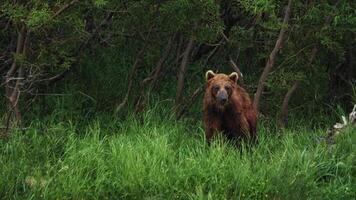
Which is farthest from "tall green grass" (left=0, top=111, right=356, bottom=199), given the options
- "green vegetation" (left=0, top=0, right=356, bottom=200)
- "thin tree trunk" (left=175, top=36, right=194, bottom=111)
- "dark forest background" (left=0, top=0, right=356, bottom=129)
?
"thin tree trunk" (left=175, top=36, right=194, bottom=111)

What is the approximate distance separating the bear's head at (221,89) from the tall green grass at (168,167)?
0.38m

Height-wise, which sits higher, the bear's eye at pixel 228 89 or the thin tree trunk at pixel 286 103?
the bear's eye at pixel 228 89

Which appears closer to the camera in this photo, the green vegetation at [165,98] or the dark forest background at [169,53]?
the green vegetation at [165,98]

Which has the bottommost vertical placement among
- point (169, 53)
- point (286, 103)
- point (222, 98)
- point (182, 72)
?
point (286, 103)

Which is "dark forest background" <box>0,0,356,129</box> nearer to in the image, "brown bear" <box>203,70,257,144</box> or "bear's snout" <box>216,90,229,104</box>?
"brown bear" <box>203,70,257,144</box>

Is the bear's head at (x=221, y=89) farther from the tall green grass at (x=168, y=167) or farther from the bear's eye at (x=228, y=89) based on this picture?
the tall green grass at (x=168, y=167)

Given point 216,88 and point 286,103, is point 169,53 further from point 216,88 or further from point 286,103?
point 216,88

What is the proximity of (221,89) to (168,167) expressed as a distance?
114 cm

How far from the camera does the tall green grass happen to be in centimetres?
662

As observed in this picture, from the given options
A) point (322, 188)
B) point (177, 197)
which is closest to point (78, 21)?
point (177, 197)

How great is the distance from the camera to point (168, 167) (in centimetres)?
693

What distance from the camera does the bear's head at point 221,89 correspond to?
760 cm

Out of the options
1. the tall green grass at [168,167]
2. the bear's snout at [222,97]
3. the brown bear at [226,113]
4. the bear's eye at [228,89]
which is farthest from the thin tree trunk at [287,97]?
the bear's snout at [222,97]

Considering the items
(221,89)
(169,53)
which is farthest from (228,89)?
(169,53)
